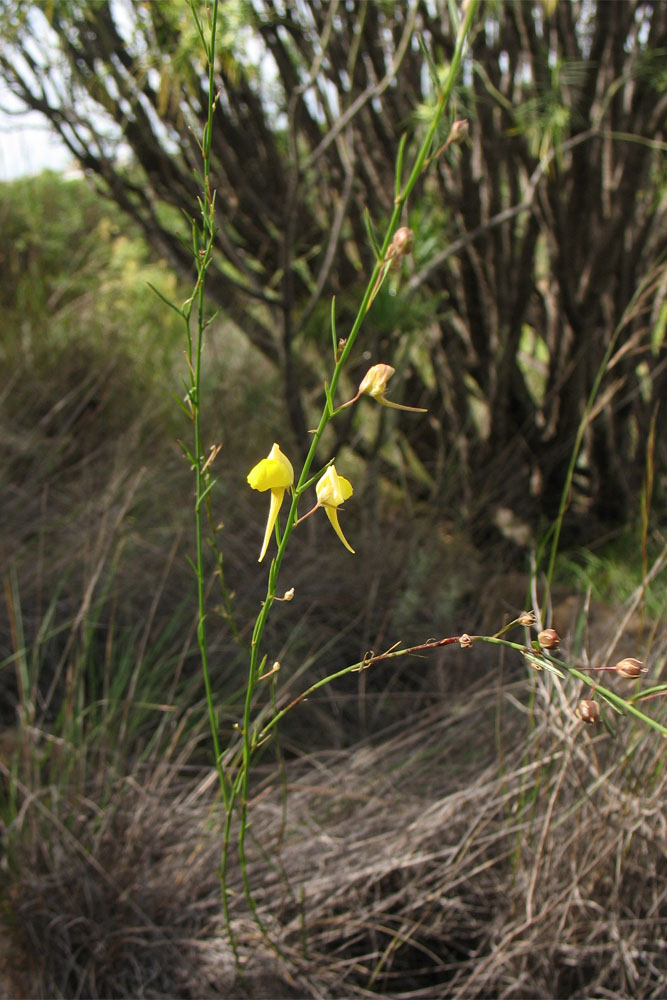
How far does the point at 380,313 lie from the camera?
2430 millimetres

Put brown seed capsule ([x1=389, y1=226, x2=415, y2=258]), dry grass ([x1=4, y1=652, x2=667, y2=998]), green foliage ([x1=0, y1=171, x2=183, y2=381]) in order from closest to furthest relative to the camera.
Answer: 1. brown seed capsule ([x1=389, y1=226, x2=415, y2=258])
2. dry grass ([x1=4, y1=652, x2=667, y2=998])
3. green foliage ([x1=0, y1=171, x2=183, y2=381])

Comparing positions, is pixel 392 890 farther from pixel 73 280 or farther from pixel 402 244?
pixel 73 280

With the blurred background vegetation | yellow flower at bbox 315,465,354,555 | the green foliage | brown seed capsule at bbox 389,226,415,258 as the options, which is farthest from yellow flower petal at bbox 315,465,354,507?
the green foliage

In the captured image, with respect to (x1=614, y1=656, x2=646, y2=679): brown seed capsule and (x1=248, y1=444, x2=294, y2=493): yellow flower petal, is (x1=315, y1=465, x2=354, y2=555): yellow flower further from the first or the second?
(x1=614, y1=656, x2=646, y2=679): brown seed capsule

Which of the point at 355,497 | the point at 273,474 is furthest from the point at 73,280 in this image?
the point at 273,474

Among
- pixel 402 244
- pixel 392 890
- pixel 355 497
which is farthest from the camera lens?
pixel 355 497

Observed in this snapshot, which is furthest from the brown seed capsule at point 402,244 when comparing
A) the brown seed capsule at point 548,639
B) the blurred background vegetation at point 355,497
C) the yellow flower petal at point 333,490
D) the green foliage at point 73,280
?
the green foliage at point 73,280

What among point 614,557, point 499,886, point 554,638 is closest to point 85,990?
point 499,886

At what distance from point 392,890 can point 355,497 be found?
159 centimetres

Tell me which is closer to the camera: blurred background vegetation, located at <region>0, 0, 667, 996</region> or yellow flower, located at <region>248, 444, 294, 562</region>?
yellow flower, located at <region>248, 444, 294, 562</region>

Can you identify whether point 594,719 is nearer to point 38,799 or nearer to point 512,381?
point 38,799

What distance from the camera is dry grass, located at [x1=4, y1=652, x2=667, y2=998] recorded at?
129 cm

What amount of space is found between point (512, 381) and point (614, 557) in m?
0.69

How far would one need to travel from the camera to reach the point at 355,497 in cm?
290
